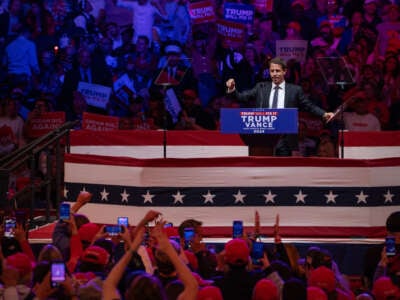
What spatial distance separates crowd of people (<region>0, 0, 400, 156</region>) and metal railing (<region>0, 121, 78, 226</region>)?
5.61 ft

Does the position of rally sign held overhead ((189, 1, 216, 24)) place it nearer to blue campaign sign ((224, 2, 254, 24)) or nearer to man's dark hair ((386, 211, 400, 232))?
blue campaign sign ((224, 2, 254, 24))

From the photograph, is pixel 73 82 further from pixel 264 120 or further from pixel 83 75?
pixel 264 120

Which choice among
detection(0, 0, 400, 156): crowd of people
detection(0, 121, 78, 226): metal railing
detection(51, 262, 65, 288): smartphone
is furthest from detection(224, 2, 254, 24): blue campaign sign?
detection(51, 262, 65, 288): smartphone

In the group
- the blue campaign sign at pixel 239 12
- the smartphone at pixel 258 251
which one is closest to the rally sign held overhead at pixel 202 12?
the blue campaign sign at pixel 239 12

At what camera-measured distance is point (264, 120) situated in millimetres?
11500

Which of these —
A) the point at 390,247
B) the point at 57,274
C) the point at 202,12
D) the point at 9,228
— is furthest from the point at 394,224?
the point at 202,12

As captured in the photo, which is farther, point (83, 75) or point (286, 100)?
point (83, 75)

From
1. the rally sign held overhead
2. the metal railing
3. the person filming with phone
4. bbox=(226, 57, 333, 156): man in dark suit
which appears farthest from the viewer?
the rally sign held overhead

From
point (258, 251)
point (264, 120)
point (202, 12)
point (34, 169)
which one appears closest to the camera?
point (258, 251)

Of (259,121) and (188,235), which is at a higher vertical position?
(259,121)

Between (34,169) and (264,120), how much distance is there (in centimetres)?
265

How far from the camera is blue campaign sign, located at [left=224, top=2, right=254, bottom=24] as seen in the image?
613 inches

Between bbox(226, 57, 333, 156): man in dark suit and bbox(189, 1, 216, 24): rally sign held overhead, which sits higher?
bbox(189, 1, 216, 24): rally sign held overhead

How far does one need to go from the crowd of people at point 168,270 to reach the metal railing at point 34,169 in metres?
1.82
